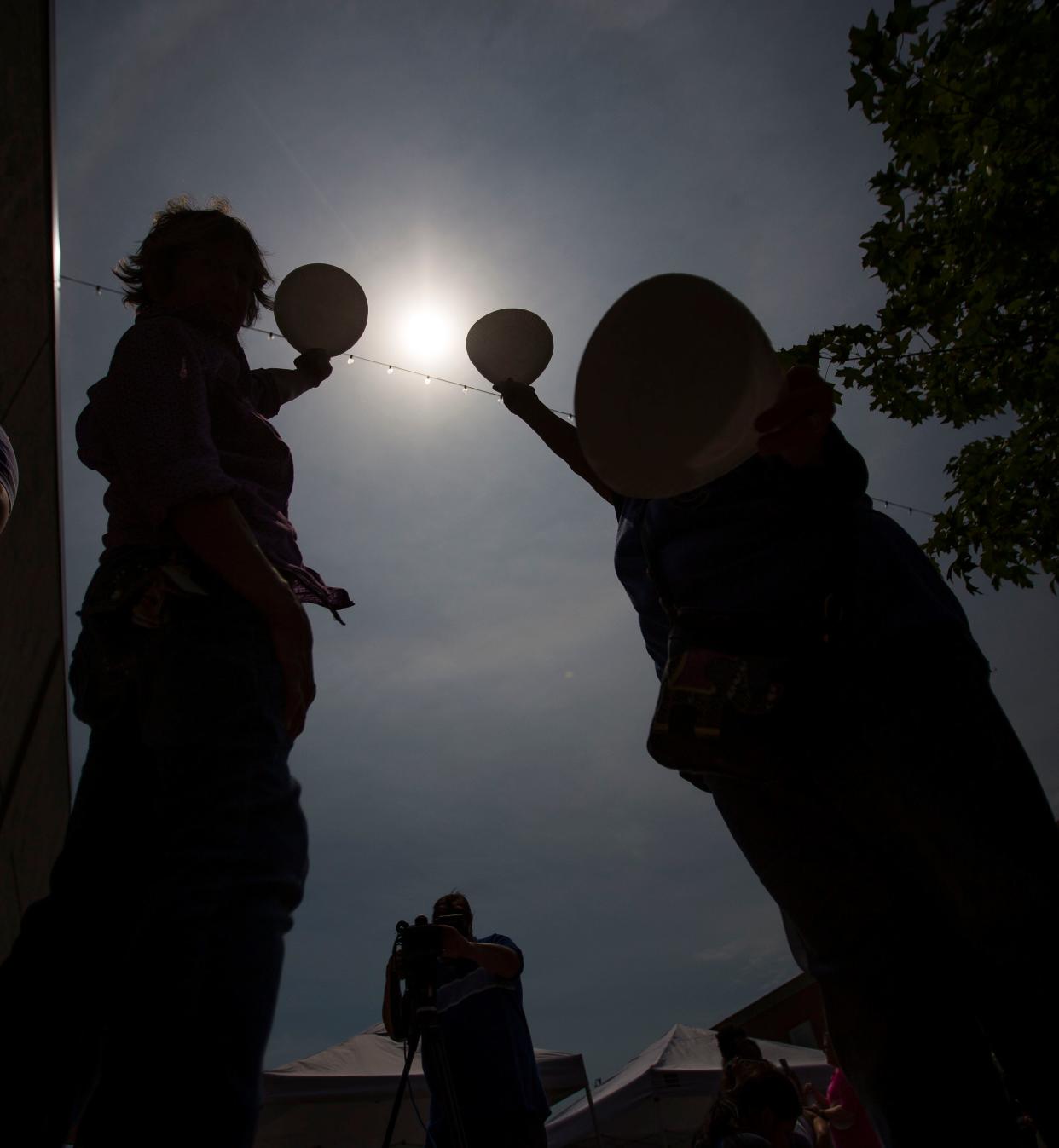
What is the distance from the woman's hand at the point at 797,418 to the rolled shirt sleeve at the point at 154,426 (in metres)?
0.77

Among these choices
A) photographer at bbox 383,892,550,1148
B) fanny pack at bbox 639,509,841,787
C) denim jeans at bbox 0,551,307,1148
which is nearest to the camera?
denim jeans at bbox 0,551,307,1148

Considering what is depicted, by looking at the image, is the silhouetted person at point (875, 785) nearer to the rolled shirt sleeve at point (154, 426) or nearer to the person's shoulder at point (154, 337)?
the rolled shirt sleeve at point (154, 426)

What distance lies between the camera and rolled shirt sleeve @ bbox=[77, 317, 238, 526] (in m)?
1.08

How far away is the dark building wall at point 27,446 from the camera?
200cm

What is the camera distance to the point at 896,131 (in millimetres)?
4328

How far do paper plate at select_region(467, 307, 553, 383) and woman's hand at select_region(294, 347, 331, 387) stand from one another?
0.49 meters

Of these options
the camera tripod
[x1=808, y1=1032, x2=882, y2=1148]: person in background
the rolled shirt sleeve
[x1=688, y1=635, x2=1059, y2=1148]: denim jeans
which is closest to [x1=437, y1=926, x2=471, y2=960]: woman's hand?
the camera tripod

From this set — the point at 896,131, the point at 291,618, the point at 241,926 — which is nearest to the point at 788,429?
the point at 291,618

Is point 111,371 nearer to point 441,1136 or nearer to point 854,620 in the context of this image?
point 854,620

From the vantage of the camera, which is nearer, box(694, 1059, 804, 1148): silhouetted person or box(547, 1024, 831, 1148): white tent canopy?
box(694, 1059, 804, 1148): silhouetted person

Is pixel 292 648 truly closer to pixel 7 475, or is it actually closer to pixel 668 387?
pixel 7 475

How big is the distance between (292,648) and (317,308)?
55.1 inches

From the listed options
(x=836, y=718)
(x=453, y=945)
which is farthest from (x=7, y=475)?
(x=453, y=945)

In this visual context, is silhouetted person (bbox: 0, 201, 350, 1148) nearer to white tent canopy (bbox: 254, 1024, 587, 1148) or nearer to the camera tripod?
the camera tripod
